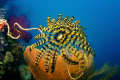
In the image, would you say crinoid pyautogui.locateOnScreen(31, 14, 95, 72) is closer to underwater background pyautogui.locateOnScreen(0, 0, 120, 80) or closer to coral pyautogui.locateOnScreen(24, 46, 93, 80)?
coral pyautogui.locateOnScreen(24, 46, 93, 80)

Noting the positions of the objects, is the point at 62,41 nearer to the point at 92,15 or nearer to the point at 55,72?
the point at 55,72

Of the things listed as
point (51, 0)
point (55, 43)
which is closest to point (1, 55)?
point (55, 43)

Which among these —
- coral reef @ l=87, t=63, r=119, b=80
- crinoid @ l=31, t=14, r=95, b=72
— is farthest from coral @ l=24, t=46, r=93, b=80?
coral reef @ l=87, t=63, r=119, b=80

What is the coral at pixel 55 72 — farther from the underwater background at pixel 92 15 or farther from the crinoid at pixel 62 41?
the underwater background at pixel 92 15

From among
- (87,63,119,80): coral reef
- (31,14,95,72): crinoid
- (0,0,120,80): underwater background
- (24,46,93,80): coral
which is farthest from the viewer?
(0,0,120,80): underwater background

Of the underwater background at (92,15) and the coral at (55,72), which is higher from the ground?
the underwater background at (92,15)

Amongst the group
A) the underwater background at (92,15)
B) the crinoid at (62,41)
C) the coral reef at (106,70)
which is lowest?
the coral reef at (106,70)

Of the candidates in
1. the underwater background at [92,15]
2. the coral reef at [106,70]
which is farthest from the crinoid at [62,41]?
the underwater background at [92,15]

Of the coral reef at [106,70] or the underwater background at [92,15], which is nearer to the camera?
the coral reef at [106,70]

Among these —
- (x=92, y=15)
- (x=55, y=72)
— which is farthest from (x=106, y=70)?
(x=92, y=15)

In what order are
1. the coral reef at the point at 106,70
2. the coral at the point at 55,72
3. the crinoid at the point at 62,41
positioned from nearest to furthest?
the crinoid at the point at 62,41 < the coral at the point at 55,72 < the coral reef at the point at 106,70

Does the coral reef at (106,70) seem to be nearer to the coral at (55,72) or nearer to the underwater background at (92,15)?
the coral at (55,72)

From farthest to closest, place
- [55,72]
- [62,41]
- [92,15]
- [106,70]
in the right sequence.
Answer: [92,15]
[106,70]
[55,72]
[62,41]

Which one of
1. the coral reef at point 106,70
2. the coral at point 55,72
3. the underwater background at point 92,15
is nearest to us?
the coral at point 55,72
